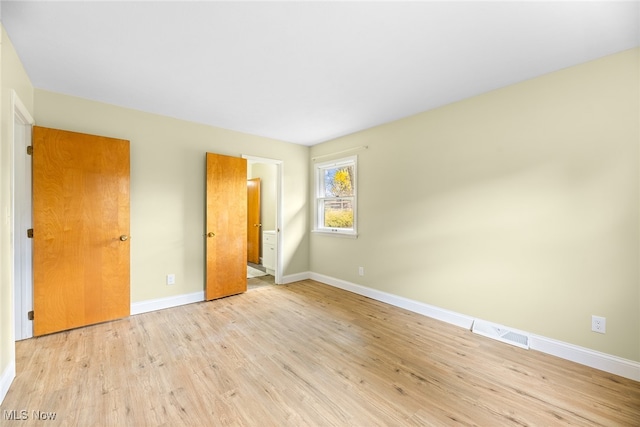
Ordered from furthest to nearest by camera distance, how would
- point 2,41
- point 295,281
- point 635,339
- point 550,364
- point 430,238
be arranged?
point 295,281
point 430,238
point 550,364
point 635,339
point 2,41

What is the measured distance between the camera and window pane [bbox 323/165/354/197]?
4.27 meters

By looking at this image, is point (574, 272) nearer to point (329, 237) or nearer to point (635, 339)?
point (635, 339)

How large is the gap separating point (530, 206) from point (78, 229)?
4.55 meters

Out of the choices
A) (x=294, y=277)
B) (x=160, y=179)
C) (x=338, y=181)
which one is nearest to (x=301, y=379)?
(x=294, y=277)

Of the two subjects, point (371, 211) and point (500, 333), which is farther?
point (371, 211)

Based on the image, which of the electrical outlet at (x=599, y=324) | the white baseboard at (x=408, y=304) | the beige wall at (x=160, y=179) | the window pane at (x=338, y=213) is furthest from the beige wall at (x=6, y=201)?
the electrical outlet at (x=599, y=324)

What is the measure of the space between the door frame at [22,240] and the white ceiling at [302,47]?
65 centimetres

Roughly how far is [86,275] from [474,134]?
4.45 m

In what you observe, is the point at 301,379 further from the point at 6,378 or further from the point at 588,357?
the point at 588,357

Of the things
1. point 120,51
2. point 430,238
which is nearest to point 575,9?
point 430,238

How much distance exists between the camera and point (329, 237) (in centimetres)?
451

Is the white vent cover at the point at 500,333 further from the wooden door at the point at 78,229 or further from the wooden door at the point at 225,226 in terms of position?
the wooden door at the point at 78,229

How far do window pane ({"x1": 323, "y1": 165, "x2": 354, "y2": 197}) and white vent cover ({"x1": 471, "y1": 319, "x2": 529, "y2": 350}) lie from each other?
7.90 feet

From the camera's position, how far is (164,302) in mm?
3336
